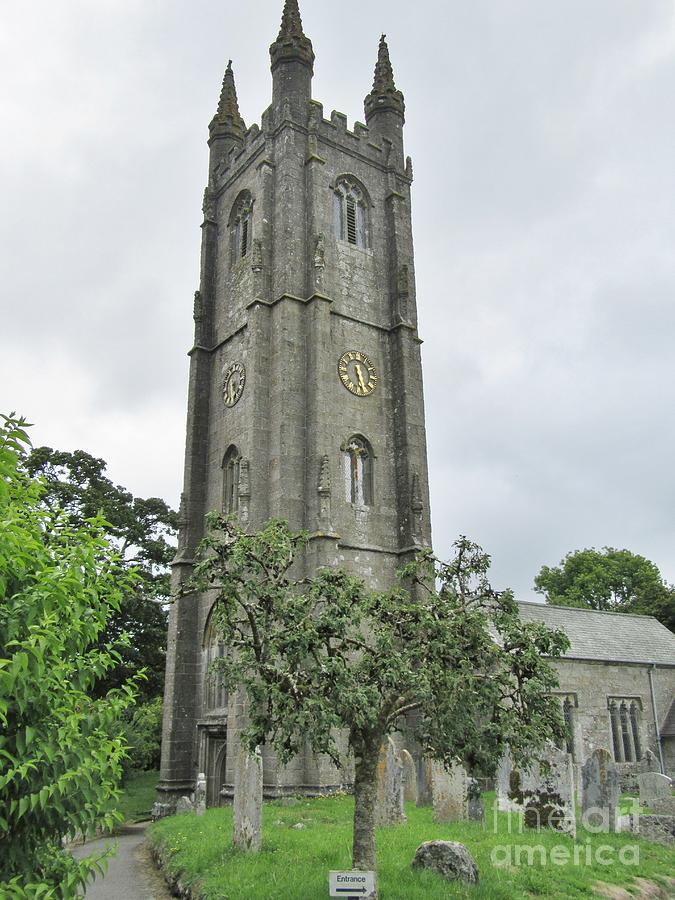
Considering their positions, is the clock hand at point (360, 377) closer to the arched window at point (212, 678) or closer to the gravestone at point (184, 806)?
the arched window at point (212, 678)

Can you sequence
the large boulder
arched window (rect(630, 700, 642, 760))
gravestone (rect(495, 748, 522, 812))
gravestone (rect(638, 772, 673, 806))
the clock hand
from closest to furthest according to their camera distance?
the large boulder < gravestone (rect(638, 772, 673, 806)) < gravestone (rect(495, 748, 522, 812)) < the clock hand < arched window (rect(630, 700, 642, 760))

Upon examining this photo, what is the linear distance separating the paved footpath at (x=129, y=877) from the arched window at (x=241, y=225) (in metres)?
20.9

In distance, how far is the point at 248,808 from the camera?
13.2 m

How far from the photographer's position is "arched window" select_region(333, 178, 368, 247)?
93.0ft

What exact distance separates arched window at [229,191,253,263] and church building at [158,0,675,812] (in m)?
0.08

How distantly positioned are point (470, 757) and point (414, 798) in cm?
1003

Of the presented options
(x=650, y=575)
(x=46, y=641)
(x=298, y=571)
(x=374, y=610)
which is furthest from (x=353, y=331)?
(x=650, y=575)

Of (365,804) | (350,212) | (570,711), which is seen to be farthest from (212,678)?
(350,212)

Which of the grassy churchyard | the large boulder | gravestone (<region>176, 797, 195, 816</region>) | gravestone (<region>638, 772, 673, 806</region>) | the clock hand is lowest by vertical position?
gravestone (<region>176, 797, 195, 816</region>)

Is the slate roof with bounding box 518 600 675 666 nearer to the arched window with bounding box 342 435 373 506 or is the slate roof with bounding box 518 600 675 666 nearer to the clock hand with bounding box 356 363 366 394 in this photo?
the arched window with bounding box 342 435 373 506

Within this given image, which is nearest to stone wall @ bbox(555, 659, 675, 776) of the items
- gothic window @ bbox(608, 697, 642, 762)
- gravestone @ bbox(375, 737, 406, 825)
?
gothic window @ bbox(608, 697, 642, 762)

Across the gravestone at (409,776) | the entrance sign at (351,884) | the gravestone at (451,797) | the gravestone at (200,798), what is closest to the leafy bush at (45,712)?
the entrance sign at (351,884)

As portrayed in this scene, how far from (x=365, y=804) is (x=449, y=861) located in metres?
1.57

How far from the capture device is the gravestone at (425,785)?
61.8 ft
